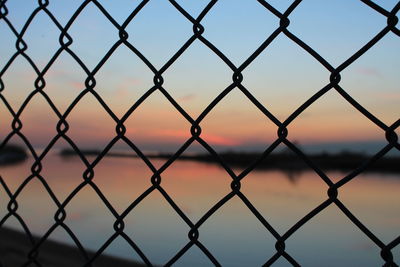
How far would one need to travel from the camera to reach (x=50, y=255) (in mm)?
4371

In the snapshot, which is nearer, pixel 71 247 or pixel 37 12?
pixel 37 12

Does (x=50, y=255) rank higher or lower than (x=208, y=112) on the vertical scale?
higher

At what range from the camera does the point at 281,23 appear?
731 millimetres

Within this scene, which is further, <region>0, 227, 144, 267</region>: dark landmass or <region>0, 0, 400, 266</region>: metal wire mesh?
<region>0, 227, 144, 267</region>: dark landmass

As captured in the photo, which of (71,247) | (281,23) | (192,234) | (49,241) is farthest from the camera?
(49,241)

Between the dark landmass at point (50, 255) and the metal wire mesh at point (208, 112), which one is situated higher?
the dark landmass at point (50, 255)

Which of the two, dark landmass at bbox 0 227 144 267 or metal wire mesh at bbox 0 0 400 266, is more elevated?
dark landmass at bbox 0 227 144 267

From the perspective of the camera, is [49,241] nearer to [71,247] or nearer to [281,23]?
[71,247]

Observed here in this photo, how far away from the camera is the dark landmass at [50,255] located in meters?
3.96

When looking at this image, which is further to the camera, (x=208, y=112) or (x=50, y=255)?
(x=50, y=255)

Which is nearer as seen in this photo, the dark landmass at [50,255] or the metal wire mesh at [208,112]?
the metal wire mesh at [208,112]

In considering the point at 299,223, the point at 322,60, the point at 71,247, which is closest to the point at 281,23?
the point at 322,60

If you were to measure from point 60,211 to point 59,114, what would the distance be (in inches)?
12.0

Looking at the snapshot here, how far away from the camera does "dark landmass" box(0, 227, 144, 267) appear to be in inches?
156
